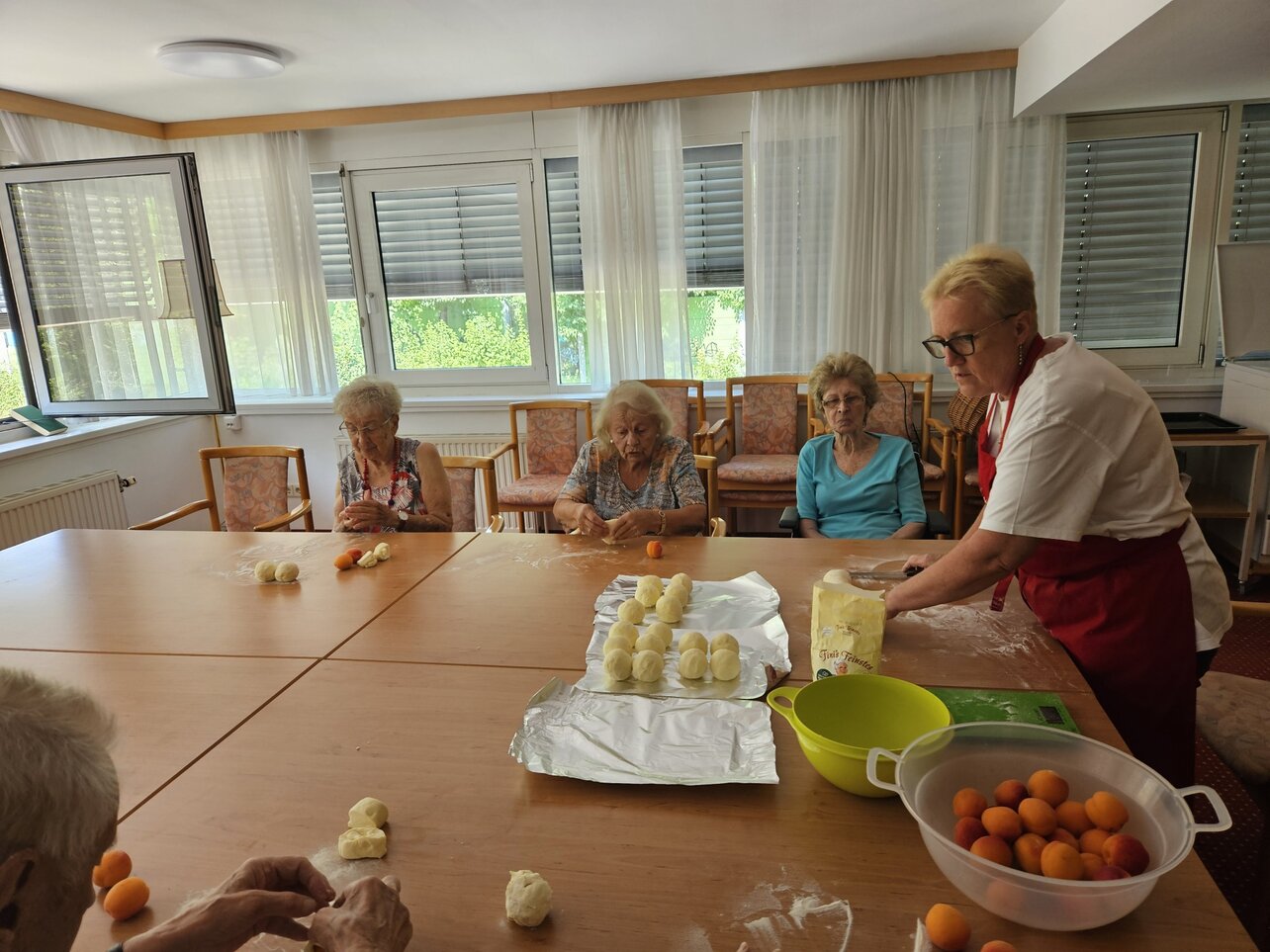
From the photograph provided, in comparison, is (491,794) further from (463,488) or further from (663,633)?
(463,488)

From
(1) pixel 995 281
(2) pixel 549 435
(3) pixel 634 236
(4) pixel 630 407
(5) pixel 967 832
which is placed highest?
(3) pixel 634 236

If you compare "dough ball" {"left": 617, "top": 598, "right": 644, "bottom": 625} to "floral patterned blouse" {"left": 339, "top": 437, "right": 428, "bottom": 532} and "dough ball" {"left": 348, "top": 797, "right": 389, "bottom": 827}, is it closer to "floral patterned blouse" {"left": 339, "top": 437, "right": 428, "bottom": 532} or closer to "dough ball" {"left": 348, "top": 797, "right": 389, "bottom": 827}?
"dough ball" {"left": 348, "top": 797, "right": 389, "bottom": 827}

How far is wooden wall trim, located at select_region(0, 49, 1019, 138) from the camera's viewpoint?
397 centimetres

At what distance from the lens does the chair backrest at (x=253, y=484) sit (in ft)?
11.0

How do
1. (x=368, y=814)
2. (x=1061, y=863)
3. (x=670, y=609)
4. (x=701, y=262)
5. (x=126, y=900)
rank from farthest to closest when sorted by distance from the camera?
(x=701, y=262) → (x=670, y=609) → (x=368, y=814) → (x=126, y=900) → (x=1061, y=863)

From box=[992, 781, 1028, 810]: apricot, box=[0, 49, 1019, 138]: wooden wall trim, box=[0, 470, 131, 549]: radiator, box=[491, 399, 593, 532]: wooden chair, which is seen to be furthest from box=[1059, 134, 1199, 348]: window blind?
box=[0, 470, 131, 549]: radiator

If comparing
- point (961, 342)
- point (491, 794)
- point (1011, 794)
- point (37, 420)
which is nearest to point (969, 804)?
point (1011, 794)

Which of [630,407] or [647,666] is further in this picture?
[630,407]

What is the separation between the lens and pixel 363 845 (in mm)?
968

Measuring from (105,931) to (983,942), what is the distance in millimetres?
986

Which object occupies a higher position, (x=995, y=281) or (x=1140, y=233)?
(x=1140, y=233)

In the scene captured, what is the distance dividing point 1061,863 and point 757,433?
3.79 m

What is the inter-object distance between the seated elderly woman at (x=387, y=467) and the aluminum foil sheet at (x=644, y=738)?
149cm

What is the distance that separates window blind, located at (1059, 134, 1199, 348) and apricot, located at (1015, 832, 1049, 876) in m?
4.19
